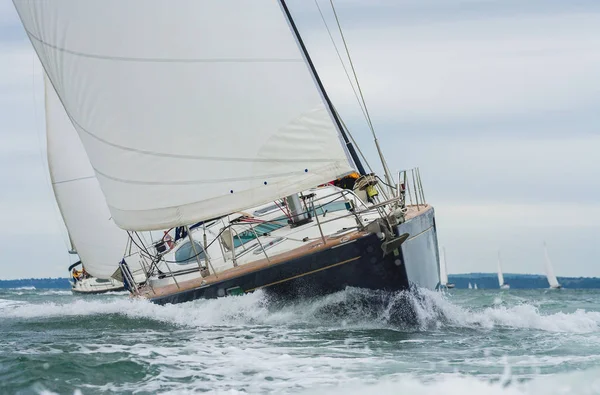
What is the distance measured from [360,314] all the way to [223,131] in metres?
3.25

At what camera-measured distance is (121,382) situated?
29.2ft

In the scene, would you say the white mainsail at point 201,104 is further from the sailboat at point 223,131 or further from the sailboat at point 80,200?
the sailboat at point 80,200

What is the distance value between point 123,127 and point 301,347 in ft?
15.9

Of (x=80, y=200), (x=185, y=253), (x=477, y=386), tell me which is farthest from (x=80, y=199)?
(x=477, y=386)

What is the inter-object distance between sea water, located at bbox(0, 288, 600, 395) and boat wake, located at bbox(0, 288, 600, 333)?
0.02m

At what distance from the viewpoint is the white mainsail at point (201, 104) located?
13125 millimetres

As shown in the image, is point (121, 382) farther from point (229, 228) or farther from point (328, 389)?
point (229, 228)

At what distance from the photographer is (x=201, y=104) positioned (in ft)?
43.9

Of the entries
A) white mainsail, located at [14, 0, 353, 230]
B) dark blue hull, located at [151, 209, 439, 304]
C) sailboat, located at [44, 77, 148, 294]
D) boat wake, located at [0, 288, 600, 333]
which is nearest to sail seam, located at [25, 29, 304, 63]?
white mainsail, located at [14, 0, 353, 230]

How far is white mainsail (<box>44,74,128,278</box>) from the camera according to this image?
23.7 meters

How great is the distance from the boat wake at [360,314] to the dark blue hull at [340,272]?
0.43 ft

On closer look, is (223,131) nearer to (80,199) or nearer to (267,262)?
(267,262)

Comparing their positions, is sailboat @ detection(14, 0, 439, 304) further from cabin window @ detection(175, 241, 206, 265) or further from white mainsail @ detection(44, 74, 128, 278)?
white mainsail @ detection(44, 74, 128, 278)

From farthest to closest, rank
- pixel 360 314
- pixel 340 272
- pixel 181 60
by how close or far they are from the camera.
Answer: pixel 181 60 < pixel 360 314 < pixel 340 272
